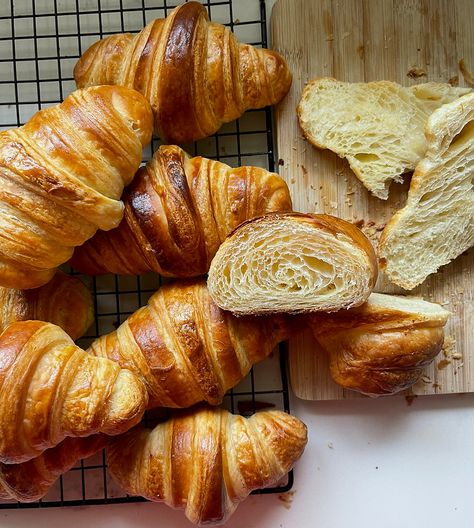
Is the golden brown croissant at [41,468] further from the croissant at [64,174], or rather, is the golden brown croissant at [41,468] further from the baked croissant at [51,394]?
the croissant at [64,174]

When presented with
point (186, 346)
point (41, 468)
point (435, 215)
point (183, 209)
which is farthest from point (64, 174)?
point (435, 215)

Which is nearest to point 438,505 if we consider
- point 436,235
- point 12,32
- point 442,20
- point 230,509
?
point 230,509

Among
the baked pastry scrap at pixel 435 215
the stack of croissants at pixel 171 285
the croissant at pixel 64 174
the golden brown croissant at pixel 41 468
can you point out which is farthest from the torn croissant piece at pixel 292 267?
the golden brown croissant at pixel 41 468

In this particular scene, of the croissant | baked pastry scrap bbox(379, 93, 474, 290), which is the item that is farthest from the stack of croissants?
baked pastry scrap bbox(379, 93, 474, 290)

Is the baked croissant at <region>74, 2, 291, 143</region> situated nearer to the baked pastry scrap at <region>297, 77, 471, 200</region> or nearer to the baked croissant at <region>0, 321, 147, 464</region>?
the baked pastry scrap at <region>297, 77, 471, 200</region>

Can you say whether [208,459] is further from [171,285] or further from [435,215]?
[435,215]
